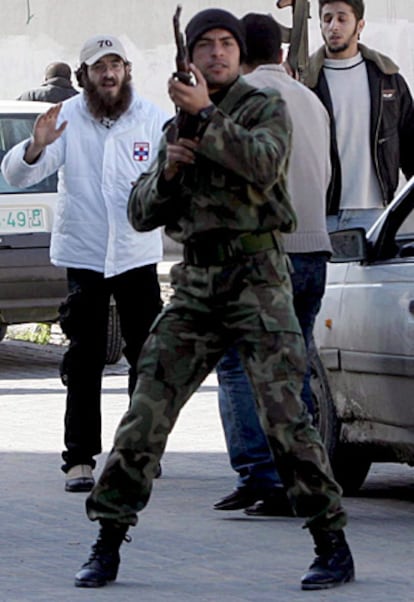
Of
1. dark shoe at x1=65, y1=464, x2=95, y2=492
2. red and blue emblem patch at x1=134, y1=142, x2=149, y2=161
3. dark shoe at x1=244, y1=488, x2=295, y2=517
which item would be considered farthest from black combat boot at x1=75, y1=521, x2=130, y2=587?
red and blue emblem patch at x1=134, y1=142, x2=149, y2=161

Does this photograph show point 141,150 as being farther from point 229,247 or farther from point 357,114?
point 229,247

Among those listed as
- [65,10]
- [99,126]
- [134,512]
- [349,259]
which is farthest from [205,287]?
[65,10]

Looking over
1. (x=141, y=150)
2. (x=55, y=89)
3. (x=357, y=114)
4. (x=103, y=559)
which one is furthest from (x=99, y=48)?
(x=55, y=89)

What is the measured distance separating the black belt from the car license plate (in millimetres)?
7092

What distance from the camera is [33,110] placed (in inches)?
522

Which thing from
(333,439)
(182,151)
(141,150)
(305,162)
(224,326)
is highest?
(182,151)

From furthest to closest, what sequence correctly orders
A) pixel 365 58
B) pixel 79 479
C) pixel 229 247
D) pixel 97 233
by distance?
pixel 365 58
pixel 97 233
pixel 79 479
pixel 229 247

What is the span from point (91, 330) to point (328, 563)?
273 cm

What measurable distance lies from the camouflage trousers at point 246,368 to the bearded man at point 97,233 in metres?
2.33

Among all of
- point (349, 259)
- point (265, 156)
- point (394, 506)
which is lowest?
point (394, 506)

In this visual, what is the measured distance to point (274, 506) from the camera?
722cm

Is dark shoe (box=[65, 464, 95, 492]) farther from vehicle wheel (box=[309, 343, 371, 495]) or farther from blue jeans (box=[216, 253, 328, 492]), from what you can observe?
vehicle wheel (box=[309, 343, 371, 495])

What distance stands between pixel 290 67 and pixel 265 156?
2.14 metres

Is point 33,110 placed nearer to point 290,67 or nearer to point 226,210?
point 290,67
